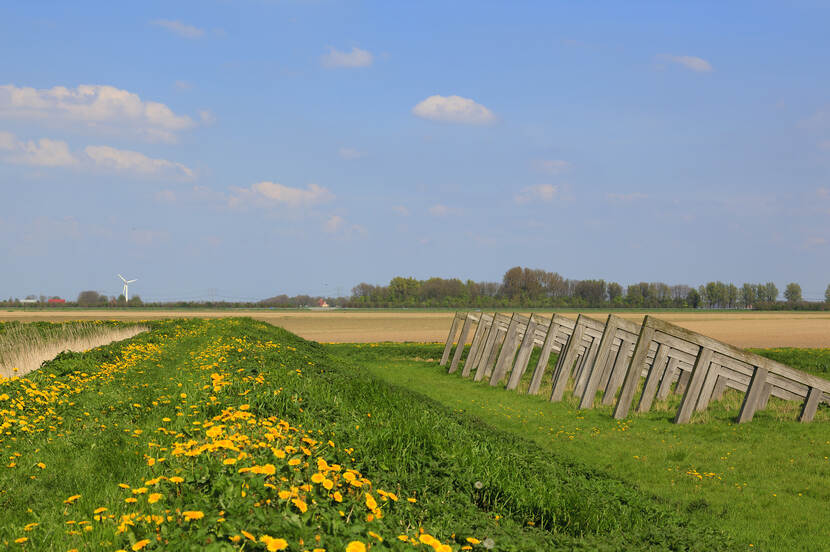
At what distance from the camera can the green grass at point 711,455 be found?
308 inches

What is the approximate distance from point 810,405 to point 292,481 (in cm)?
1208

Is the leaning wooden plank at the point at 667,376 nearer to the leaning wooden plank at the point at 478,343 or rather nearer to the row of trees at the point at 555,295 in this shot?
the leaning wooden plank at the point at 478,343

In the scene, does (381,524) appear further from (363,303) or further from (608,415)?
(363,303)

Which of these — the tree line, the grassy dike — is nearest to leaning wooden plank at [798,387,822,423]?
the grassy dike

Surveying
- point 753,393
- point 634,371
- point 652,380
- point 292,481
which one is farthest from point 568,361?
point 292,481

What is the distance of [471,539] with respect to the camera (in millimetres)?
4867

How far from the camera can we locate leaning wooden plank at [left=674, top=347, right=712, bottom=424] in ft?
42.8

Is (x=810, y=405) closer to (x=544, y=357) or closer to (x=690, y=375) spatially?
(x=690, y=375)

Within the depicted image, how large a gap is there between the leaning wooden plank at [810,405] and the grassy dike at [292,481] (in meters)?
6.36

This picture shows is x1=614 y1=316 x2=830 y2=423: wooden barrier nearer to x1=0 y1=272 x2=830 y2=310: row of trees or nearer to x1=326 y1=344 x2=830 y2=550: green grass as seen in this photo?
x1=326 y1=344 x2=830 y2=550: green grass

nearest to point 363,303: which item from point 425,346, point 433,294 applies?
point 433,294

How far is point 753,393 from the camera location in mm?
12938

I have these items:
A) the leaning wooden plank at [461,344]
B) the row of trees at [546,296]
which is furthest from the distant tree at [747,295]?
the leaning wooden plank at [461,344]

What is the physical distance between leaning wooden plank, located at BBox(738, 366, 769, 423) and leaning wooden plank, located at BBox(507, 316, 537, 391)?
Result: 6.79m
